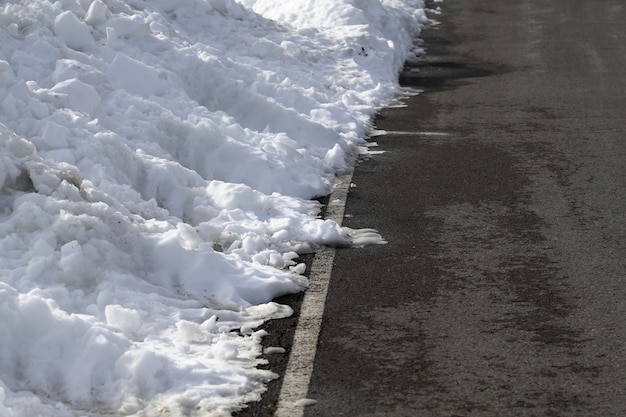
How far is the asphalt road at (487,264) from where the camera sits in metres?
5.15

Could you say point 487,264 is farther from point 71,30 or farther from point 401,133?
point 71,30

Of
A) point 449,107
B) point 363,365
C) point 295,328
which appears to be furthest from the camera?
point 449,107

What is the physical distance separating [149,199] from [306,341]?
225cm

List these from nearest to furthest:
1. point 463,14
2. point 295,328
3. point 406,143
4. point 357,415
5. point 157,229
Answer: point 357,415 < point 295,328 < point 157,229 < point 406,143 < point 463,14

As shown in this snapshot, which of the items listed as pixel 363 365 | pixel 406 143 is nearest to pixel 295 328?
pixel 363 365

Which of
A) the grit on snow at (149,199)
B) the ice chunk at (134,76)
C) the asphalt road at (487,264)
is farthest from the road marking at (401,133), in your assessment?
the ice chunk at (134,76)

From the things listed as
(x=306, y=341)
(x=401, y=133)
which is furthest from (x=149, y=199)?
(x=401, y=133)

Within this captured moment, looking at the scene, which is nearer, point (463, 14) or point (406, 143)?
point (406, 143)

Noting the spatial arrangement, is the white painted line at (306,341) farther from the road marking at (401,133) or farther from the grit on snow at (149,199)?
the road marking at (401,133)

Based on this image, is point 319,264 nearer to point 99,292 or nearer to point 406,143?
point 99,292

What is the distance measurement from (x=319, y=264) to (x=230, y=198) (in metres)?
1.07

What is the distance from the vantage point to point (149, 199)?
754 cm

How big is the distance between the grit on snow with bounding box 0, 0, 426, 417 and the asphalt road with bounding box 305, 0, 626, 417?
1.44 ft

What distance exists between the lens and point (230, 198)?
25.1ft
